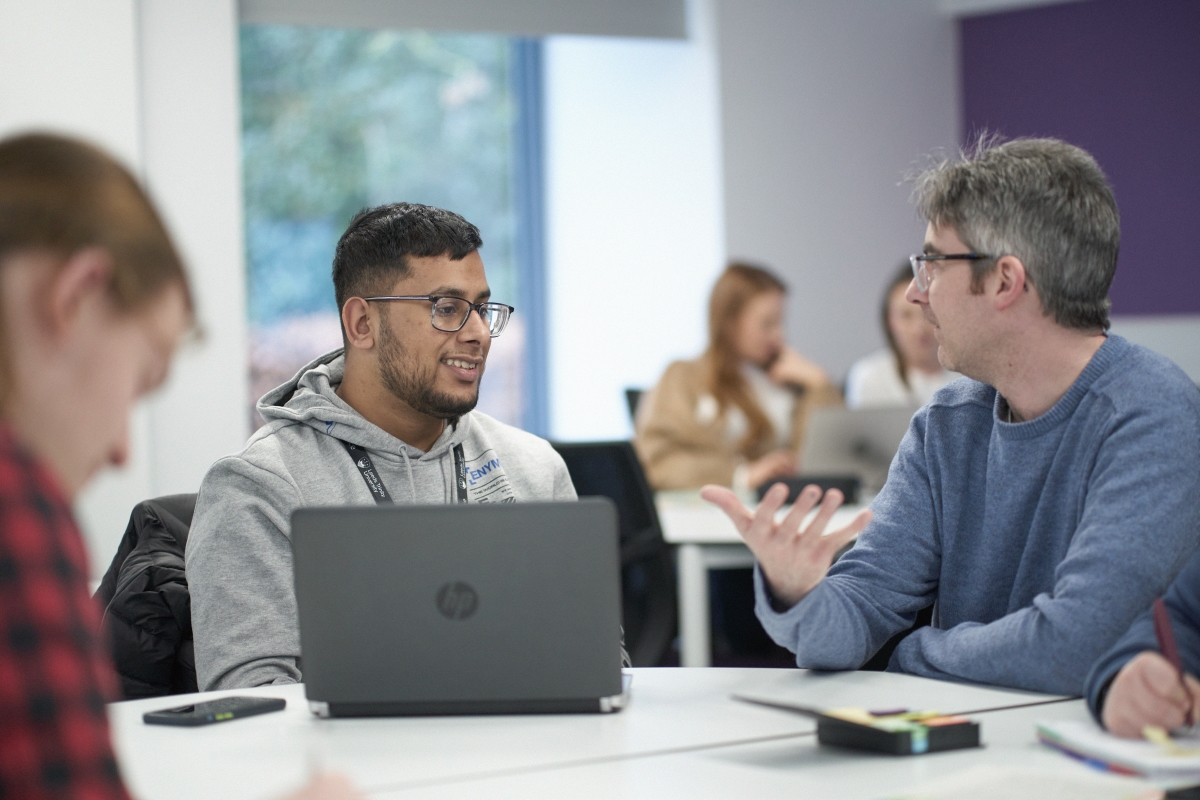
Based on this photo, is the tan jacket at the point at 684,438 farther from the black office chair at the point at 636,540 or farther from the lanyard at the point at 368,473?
the lanyard at the point at 368,473

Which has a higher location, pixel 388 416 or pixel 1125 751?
pixel 388 416

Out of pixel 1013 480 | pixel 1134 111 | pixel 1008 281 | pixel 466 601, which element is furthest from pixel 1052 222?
pixel 1134 111

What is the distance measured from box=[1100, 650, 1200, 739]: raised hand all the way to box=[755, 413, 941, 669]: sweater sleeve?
16.3 inches

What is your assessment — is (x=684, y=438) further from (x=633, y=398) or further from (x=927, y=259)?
(x=927, y=259)

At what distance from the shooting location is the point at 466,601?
142 cm

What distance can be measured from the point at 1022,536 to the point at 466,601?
0.81m

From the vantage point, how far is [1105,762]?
4.02 feet

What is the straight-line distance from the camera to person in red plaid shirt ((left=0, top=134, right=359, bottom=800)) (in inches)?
29.7

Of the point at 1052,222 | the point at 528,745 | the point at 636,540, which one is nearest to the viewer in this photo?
the point at 528,745

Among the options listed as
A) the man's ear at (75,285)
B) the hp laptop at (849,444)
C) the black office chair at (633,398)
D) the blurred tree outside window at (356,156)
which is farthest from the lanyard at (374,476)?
the blurred tree outside window at (356,156)

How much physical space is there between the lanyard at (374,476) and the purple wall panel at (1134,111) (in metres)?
4.81

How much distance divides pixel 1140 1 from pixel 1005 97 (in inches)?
30.0

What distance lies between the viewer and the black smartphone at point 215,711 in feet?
4.99

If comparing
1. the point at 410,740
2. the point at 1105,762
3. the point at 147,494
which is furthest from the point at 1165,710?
the point at 147,494
